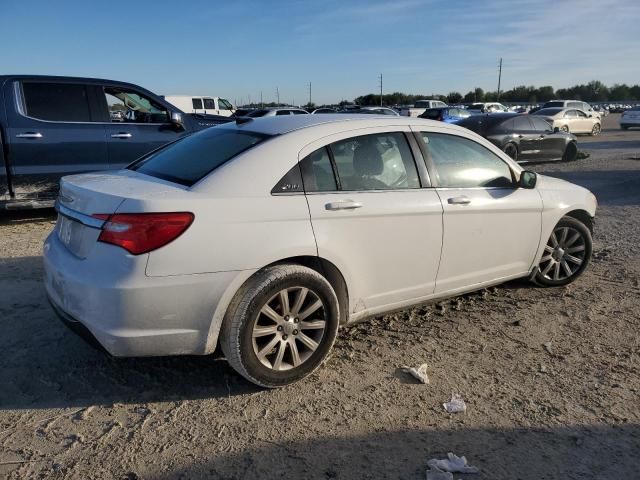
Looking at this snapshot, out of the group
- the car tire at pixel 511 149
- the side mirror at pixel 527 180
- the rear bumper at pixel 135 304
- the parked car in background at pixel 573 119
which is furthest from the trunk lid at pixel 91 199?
the parked car in background at pixel 573 119

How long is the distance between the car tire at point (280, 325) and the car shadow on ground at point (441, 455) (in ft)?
1.61

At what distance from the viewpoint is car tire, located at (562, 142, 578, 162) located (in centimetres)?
1588

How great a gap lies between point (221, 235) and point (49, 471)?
4.51ft

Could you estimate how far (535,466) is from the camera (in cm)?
256

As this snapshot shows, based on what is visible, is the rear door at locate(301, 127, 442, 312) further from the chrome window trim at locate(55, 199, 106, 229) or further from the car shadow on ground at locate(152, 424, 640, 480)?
the chrome window trim at locate(55, 199, 106, 229)

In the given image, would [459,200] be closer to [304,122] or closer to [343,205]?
[343,205]

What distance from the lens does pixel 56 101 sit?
7.15m

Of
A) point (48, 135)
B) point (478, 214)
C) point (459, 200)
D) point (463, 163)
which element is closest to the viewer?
point (459, 200)

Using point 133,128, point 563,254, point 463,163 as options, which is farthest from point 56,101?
point 563,254

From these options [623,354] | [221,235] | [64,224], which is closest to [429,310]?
[623,354]

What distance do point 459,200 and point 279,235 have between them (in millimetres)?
1492

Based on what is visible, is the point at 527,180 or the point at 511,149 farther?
the point at 511,149

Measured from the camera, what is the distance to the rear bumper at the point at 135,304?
276cm

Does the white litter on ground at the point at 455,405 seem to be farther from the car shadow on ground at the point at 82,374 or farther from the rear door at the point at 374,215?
the car shadow on ground at the point at 82,374
